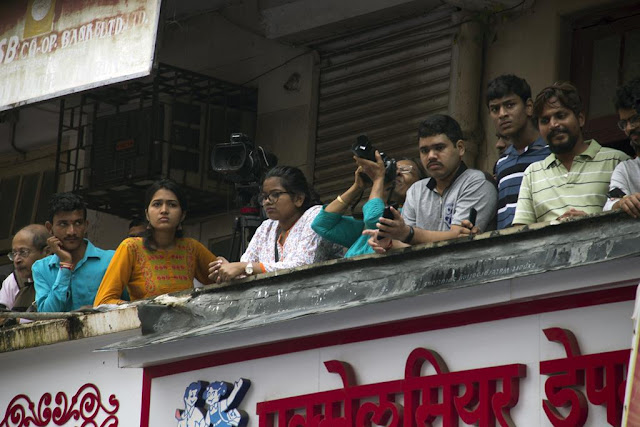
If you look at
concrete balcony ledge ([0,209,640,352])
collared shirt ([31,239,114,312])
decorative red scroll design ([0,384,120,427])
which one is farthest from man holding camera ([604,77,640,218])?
collared shirt ([31,239,114,312])

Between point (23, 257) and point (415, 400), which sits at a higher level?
point (23, 257)

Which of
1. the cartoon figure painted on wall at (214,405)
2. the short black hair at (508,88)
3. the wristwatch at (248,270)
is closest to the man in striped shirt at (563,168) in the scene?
the short black hair at (508,88)

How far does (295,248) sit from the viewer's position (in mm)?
7582

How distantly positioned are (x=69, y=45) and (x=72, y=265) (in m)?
1.53

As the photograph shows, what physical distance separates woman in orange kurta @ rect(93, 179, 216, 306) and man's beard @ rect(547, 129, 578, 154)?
239 cm

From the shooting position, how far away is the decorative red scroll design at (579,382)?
5.82m

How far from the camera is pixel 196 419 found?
7.67 m

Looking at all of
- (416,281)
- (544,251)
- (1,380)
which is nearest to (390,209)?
(416,281)

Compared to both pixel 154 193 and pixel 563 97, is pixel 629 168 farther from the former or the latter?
pixel 154 193

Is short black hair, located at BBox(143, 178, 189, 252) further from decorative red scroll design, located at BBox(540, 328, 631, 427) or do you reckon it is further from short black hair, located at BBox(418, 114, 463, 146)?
decorative red scroll design, located at BBox(540, 328, 631, 427)

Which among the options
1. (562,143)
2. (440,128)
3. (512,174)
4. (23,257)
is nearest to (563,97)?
(562,143)

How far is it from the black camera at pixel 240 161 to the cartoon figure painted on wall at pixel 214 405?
54.9 inches

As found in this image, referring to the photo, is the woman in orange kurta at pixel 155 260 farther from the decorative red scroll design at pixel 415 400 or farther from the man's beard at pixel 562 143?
the man's beard at pixel 562 143

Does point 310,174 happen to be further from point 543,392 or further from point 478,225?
point 543,392
